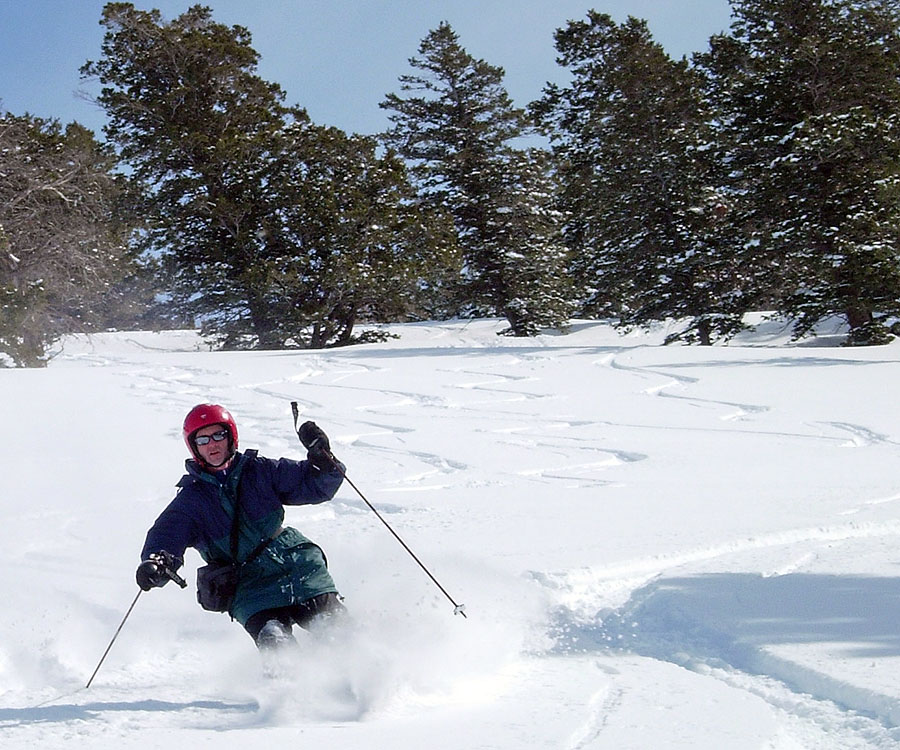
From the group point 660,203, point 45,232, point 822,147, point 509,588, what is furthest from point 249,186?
point 509,588

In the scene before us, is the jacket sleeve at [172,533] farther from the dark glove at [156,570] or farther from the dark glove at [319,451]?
the dark glove at [319,451]

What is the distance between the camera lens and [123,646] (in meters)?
4.58

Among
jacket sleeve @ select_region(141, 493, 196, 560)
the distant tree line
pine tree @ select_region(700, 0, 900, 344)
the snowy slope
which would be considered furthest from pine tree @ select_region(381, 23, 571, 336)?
jacket sleeve @ select_region(141, 493, 196, 560)

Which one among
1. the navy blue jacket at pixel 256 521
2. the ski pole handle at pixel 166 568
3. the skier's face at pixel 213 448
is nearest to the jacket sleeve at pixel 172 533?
the navy blue jacket at pixel 256 521

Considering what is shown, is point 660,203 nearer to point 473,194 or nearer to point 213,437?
point 473,194

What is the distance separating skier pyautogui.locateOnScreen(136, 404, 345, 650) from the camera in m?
3.93

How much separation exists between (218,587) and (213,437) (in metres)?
0.63

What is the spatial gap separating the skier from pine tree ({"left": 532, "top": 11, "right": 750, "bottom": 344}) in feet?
71.0

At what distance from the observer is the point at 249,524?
158 inches

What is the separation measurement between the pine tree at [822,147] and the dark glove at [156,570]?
58.4 ft

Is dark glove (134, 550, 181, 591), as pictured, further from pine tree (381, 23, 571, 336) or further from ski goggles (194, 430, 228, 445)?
pine tree (381, 23, 571, 336)

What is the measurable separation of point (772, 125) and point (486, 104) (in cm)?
1074

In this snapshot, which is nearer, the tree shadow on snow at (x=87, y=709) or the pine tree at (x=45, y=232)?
the tree shadow on snow at (x=87, y=709)

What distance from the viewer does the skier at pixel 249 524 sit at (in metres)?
3.93
